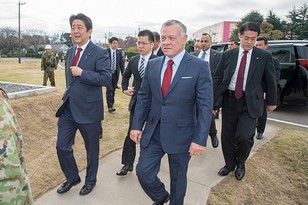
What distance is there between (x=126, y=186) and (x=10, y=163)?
238cm

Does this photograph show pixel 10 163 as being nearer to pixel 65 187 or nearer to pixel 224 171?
pixel 65 187

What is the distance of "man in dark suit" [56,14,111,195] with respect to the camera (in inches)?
118

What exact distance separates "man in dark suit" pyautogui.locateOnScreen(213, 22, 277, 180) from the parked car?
4.22 metres

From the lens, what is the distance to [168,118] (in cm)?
247

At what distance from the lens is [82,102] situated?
9.93 feet

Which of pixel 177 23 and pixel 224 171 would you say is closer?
pixel 177 23

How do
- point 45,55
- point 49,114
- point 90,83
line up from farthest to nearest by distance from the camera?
point 45,55 → point 49,114 → point 90,83

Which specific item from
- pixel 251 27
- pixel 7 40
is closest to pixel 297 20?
pixel 251 27

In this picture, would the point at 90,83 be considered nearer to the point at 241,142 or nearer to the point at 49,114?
the point at 241,142

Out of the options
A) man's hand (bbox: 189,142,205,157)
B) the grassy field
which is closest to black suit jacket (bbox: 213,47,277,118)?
the grassy field

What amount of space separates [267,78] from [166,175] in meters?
1.82

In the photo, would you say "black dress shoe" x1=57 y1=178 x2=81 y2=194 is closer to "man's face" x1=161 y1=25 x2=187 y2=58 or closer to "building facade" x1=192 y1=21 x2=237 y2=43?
"man's face" x1=161 y1=25 x2=187 y2=58

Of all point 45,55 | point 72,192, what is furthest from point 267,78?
point 45,55

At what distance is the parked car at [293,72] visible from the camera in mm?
7023
